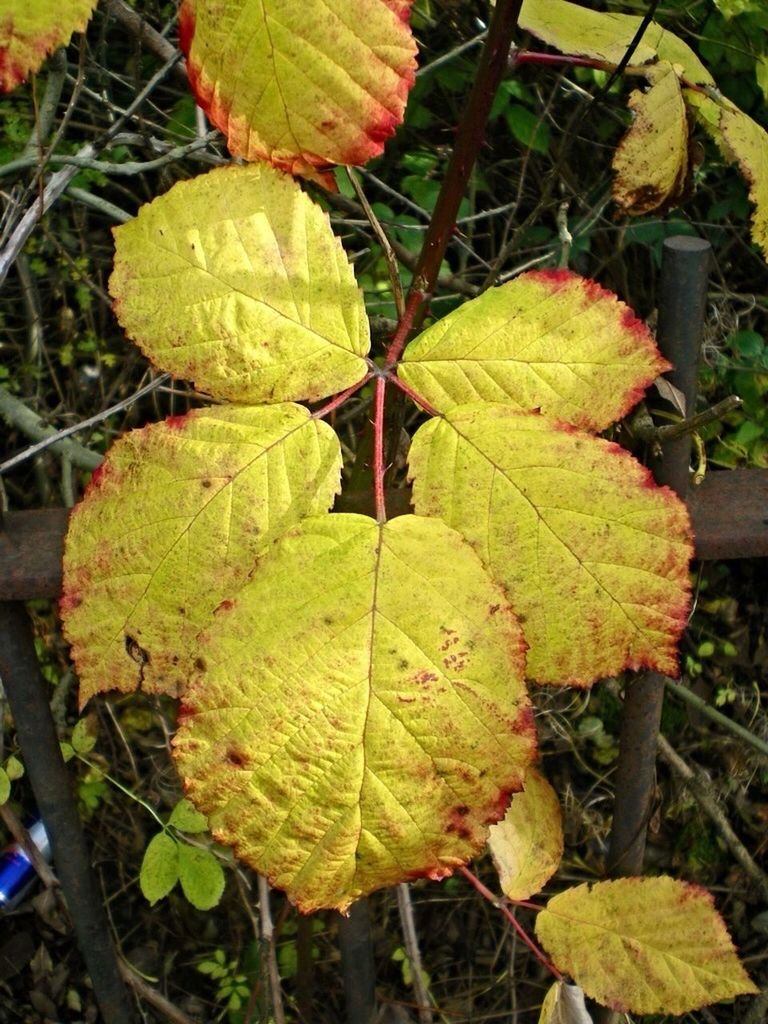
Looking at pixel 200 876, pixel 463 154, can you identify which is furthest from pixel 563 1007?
pixel 463 154

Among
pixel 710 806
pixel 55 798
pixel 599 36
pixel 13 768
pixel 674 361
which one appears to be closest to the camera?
pixel 599 36

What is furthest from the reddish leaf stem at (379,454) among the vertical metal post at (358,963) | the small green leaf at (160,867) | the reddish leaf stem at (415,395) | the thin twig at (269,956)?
the small green leaf at (160,867)

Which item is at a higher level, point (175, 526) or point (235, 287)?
point (235, 287)

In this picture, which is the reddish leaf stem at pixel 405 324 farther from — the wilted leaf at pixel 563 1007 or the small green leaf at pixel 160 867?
the small green leaf at pixel 160 867

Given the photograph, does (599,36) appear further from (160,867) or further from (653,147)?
(160,867)

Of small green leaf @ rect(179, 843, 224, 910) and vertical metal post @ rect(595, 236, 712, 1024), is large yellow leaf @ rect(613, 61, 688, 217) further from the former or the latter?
small green leaf @ rect(179, 843, 224, 910)
